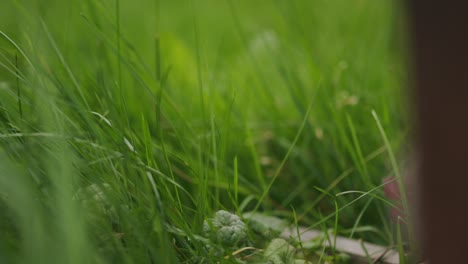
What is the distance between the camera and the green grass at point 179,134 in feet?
2.63

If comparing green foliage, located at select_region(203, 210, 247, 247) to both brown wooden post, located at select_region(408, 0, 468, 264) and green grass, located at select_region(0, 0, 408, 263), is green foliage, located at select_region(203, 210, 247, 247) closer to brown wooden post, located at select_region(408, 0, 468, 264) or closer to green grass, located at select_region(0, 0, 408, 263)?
green grass, located at select_region(0, 0, 408, 263)

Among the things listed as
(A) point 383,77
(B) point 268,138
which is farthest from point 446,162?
(A) point 383,77

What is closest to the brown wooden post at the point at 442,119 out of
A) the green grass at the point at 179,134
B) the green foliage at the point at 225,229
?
the green grass at the point at 179,134

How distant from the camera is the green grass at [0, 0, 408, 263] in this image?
2.63ft

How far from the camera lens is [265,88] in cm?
155

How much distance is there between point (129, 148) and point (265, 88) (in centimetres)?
70

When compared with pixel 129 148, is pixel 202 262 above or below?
below

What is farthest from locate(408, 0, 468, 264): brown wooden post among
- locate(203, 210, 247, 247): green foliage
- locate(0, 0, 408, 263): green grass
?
locate(203, 210, 247, 247): green foliage

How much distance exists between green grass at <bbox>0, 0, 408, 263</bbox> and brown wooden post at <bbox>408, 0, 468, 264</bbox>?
204 mm

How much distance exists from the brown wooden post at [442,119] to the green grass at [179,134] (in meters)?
0.20

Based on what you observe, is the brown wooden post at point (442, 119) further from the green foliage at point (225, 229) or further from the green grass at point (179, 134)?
the green foliage at point (225, 229)

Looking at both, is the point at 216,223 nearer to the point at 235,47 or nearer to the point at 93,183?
the point at 93,183

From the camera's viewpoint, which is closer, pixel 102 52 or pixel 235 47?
pixel 102 52

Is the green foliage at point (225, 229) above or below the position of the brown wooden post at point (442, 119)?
below
